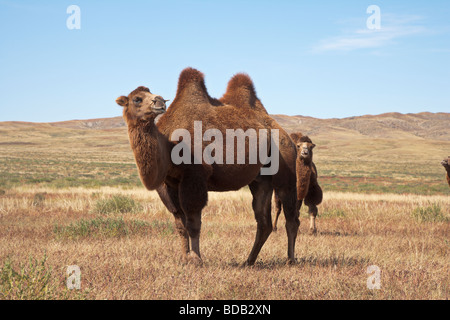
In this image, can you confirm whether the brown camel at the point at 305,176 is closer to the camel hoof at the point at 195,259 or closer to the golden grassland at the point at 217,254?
the golden grassland at the point at 217,254

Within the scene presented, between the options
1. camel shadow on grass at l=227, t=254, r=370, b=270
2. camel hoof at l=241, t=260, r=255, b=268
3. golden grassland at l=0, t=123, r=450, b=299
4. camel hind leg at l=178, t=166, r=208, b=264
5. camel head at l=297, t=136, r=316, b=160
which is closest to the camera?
golden grassland at l=0, t=123, r=450, b=299

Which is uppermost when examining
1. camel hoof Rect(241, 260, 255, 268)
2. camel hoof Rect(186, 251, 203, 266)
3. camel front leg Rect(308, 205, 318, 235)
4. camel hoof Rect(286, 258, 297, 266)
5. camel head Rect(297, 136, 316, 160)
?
camel head Rect(297, 136, 316, 160)

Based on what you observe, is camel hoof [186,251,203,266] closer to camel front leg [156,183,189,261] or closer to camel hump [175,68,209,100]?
camel front leg [156,183,189,261]

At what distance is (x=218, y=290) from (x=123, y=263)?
1.78 meters

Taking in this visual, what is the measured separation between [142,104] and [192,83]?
1.49 metres

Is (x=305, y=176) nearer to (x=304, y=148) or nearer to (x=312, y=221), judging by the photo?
(x=304, y=148)

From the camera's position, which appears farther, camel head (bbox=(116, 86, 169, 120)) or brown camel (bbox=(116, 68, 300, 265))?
brown camel (bbox=(116, 68, 300, 265))

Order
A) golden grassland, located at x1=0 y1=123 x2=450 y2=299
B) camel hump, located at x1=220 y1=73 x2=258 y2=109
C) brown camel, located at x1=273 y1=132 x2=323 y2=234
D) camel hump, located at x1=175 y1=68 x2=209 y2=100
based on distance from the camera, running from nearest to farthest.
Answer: golden grassland, located at x1=0 y1=123 x2=450 y2=299 → camel hump, located at x1=175 y1=68 x2=209 y2=100 → camel hump, located at x1=220 y1=73 x2=258 y2=109 → brown camel, located at x1=273 y1=132 x2=323 y2=234

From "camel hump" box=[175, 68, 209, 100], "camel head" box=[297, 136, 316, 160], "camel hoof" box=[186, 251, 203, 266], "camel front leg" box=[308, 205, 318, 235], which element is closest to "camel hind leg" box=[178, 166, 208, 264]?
"camel hoof" box=[186, 251, 203, 266]

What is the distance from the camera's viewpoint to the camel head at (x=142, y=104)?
520cm

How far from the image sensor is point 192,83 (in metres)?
6.68

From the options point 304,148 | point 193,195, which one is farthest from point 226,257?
point 304,148

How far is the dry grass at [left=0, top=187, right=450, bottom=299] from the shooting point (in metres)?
5.18
